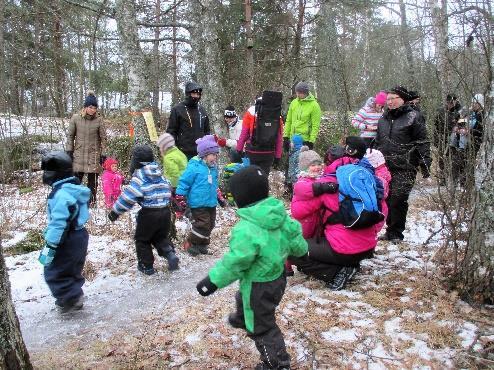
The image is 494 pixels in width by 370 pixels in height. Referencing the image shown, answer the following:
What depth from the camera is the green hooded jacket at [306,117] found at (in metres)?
8.43

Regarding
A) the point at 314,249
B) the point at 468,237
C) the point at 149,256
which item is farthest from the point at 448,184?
the point at 149,256

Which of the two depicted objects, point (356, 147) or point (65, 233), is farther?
point (356, 147)

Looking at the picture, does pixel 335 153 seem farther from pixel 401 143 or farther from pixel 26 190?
pixel 26 190

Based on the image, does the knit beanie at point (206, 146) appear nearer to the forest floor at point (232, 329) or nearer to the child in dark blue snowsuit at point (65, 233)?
the forest floor at point (232, 329)

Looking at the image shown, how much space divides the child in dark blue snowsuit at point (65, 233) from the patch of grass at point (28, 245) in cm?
228

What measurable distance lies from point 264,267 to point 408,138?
3.67 meters

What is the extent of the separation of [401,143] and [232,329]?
3405 mm

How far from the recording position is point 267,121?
313 inches

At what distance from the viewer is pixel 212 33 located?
31.1 ft

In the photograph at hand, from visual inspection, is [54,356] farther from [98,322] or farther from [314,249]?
[314,249]

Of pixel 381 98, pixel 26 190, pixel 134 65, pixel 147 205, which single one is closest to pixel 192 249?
pixel 147 205

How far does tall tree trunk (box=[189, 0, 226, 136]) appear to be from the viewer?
9.42m

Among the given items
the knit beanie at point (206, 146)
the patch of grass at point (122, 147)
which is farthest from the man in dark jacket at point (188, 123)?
the patch of grass at point (122, 147)

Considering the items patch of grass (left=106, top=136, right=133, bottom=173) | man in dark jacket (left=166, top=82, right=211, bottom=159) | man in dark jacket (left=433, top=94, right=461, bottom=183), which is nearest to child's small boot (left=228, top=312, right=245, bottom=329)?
man in dark jacket (left=433, top=94, right=461, bottom=183)
